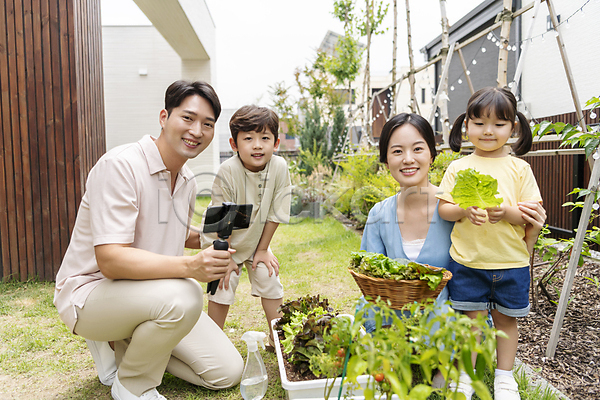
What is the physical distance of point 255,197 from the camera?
2525mm

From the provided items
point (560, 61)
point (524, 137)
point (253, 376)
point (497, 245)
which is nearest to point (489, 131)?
point (524, 137)

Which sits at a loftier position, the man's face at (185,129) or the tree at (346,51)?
the tree at (346,51)

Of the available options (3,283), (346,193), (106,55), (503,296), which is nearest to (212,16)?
(106,55)

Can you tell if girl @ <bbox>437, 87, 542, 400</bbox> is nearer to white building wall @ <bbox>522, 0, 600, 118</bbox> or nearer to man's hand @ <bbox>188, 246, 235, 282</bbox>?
man's hand @ <bbox>188, 246, 235, 282</bbox>

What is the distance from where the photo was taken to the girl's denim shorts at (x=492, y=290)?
1829mm

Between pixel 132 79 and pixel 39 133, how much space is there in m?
10.2

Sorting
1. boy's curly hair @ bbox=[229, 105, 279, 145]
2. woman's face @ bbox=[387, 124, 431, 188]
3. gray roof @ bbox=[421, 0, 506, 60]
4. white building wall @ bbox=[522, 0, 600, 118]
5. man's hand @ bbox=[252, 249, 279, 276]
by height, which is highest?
gray roof @ bbox=[421, 0, 506, 60]

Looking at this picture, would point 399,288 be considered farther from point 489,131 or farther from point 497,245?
point 489,131

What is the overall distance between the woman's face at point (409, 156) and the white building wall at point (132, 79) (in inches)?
451

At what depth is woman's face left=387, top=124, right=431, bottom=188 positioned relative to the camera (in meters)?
1.94

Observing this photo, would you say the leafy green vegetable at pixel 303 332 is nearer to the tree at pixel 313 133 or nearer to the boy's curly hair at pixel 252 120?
the boy's curly hair at pixel 252 120

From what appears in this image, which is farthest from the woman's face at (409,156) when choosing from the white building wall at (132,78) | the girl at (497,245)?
the white building wall at (132,78)

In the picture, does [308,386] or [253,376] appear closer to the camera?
[308,386]

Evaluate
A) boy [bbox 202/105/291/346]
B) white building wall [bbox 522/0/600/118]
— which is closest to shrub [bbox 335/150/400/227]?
white building wall [bbox 522/0/600/118]
